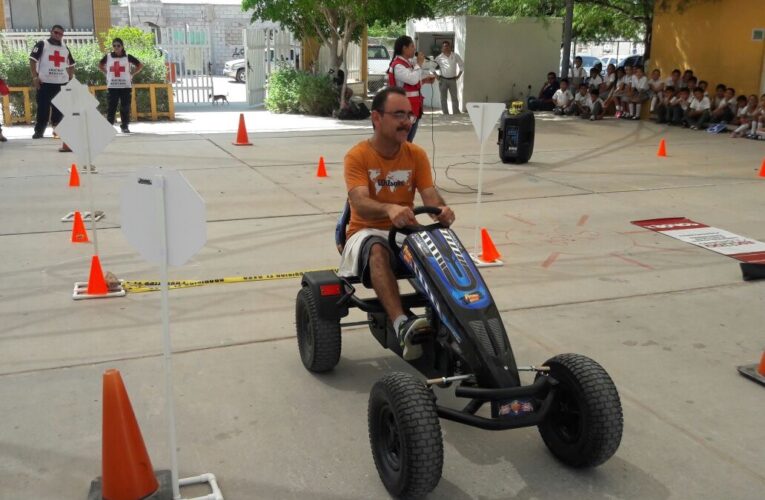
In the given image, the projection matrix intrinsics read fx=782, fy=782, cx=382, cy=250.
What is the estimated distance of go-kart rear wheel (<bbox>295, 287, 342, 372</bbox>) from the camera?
440cm

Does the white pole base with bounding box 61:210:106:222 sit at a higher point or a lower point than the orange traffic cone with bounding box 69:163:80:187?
lower

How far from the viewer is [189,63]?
20.3 metres

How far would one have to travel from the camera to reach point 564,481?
3471mm

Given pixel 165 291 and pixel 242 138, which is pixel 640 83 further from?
pixel 165 291

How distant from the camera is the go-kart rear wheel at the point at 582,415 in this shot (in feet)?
10.8

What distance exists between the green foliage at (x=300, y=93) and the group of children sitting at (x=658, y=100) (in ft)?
18.0

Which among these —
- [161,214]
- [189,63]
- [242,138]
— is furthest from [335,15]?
[161,214]

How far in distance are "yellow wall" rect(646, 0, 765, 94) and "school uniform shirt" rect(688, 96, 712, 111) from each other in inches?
41.1

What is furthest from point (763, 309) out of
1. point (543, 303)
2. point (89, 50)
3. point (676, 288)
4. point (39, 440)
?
point (89, 50)

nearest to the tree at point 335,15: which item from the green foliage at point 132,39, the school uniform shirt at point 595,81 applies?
the green foliage at point 132,39

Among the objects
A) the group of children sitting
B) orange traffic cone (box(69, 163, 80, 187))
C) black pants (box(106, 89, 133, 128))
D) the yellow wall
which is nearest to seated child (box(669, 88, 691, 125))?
the group of children sitting

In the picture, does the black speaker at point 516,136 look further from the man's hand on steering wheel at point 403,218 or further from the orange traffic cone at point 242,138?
the man's hand on steering wheel at point 403,218

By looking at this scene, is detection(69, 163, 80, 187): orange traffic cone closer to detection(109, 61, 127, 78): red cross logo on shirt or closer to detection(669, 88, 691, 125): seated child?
detection(109, 61, 127, 78): red cross logo on shirt

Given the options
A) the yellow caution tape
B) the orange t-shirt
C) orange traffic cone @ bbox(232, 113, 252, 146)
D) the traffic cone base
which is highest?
the orange t-shirt
